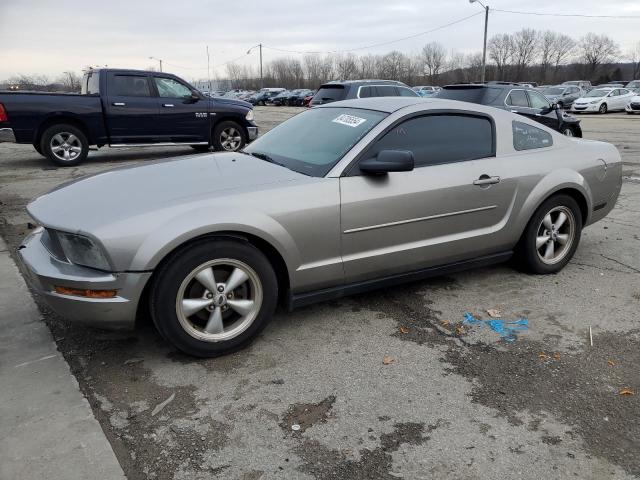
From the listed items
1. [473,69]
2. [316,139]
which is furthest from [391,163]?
[473,69]

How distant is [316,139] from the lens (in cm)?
401

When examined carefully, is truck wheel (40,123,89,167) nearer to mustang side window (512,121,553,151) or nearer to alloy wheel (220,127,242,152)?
alloy wheel (220,127,242,152)

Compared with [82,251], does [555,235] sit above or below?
below

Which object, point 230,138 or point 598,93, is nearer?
point 230,138

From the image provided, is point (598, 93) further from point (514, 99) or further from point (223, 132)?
point (223, 132)

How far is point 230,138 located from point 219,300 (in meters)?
9.62

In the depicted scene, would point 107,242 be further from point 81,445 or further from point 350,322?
point 350,322

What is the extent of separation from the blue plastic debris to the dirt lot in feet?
0.17

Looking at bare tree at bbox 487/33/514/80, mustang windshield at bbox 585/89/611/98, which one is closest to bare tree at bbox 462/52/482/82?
bare tree at bbox 487/33/514/80

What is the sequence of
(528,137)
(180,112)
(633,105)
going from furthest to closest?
(633,105), (180,112), (528,137)

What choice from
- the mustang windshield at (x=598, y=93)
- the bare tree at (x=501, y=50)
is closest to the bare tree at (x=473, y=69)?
the bare tree at (x=501, y=50)

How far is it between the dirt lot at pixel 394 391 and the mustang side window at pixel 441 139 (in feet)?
3.62

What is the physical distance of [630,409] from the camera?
9.12 feet

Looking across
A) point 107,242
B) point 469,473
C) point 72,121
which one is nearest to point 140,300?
point 107,242
